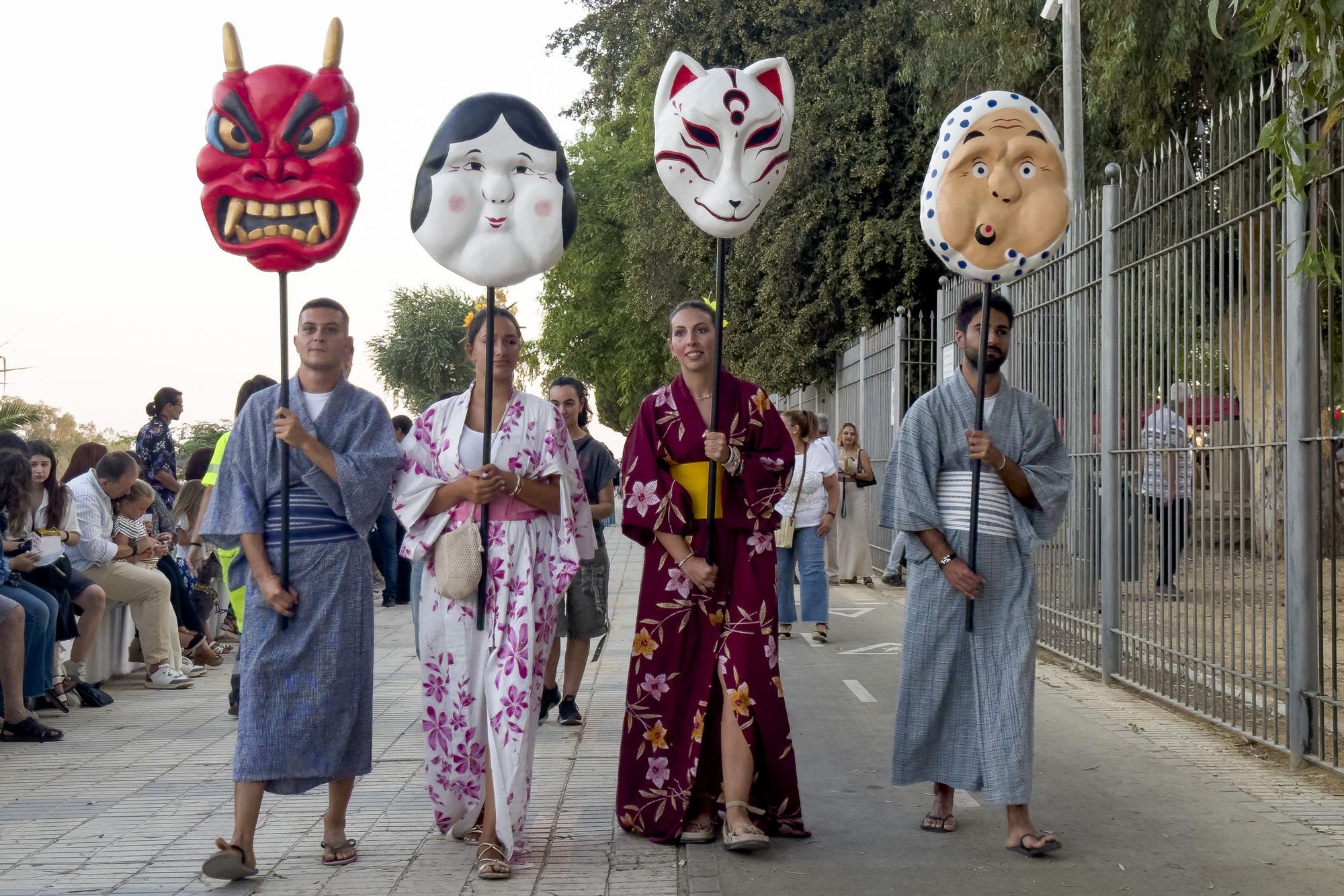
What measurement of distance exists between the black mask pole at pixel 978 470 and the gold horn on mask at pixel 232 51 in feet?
9.85

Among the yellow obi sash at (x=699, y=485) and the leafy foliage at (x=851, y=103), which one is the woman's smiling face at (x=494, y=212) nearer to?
the yellow obi sash at (x=699, y=485)

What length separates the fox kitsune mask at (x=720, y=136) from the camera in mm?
5605

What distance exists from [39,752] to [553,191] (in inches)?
174

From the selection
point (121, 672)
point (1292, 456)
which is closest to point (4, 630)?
point (121, 672)

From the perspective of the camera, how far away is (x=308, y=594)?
201 inches

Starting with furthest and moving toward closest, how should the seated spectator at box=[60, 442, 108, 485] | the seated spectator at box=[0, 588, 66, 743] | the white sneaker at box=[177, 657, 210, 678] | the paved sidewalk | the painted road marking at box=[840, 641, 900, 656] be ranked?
the painted road marking at box=[840, 641, 900, 656] → the white sneaker at box=[177, 657, 210, 678] → the seated spectator at box=[60, 442, 108, 485] → the seated spectator at box=[0, 588, 66, 743] → the paved sidewalk

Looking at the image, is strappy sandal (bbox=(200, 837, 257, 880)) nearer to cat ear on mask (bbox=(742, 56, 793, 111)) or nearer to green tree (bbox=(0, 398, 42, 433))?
cat ear on mask (bbox=(742, 56, 793, 111))

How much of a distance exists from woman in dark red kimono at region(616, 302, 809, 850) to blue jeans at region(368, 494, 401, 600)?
9.88 metres

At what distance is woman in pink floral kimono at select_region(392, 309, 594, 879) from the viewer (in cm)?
523

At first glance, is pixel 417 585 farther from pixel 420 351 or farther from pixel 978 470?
pixel 420 351

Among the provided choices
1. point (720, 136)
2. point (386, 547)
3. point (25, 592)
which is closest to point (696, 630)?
point (720, 136)

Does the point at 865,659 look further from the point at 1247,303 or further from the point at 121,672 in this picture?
the point at 121,672

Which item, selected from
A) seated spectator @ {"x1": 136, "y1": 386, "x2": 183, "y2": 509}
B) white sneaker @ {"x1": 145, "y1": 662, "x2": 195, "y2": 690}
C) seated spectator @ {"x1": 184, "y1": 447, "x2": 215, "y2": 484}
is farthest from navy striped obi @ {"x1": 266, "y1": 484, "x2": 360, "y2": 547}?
seated spectator @ {"x1": 136, "y1": 386, "x2": 183, "y2": 509}

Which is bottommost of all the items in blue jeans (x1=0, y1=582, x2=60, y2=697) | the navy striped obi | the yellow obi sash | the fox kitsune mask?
blue jeans (x1=0, y1=582, x2=60, y2=697)
